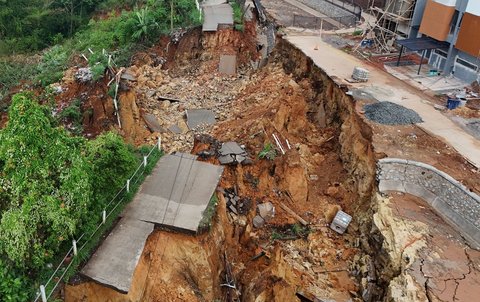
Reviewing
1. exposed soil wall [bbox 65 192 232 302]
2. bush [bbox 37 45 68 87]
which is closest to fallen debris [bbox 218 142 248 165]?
exposed soil wall [bbox 65 192 232 302]

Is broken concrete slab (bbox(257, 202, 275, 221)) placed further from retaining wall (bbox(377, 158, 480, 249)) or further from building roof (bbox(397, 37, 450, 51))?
building roof (bbox(397, 37, 450, 51))

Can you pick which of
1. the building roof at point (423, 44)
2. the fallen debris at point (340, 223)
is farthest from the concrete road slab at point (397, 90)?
the fallen debris at point (340, 223)

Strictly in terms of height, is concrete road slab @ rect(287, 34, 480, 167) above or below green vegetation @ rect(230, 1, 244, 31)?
below

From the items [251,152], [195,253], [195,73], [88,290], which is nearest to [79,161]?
[88,290]

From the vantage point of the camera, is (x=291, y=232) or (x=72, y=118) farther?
(x=72, y=118)

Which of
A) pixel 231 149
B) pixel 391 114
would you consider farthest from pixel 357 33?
pixel 231 149

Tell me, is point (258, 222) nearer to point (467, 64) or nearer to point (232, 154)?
point (232, 154)

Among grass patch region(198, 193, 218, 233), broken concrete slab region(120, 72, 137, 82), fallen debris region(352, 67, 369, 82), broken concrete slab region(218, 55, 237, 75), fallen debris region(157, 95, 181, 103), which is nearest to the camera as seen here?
grass patch region(198, 193, 218, 233)

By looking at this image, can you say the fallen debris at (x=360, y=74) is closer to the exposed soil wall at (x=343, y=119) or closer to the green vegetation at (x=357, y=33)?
the exposed soil wall at (x=343, y=119)
